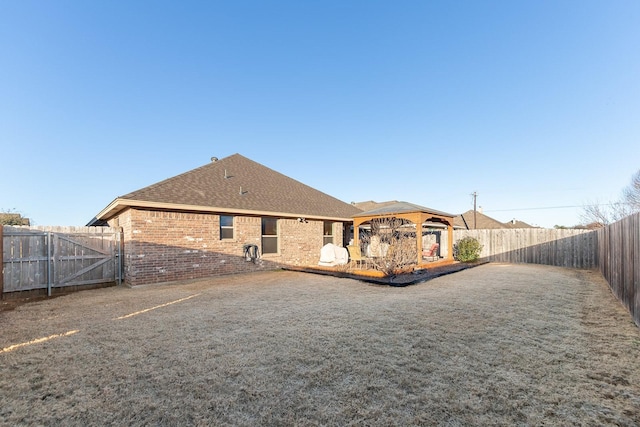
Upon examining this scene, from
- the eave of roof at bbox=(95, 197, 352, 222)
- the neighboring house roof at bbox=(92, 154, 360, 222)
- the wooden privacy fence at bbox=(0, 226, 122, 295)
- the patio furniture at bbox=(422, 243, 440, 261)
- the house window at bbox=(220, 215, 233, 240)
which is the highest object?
the neighboring house roof at bbox=(92, 154, 360, 222)

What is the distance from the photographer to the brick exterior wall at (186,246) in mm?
8383

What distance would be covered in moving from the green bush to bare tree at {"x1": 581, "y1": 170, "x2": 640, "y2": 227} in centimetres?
1357

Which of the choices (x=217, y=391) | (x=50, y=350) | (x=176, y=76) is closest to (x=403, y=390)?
(x=217, y=391)

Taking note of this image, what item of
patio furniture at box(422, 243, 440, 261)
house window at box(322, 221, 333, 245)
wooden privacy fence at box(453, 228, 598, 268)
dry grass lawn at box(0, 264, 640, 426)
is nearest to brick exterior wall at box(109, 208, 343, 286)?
house window at box(322, 221, 333, 245)

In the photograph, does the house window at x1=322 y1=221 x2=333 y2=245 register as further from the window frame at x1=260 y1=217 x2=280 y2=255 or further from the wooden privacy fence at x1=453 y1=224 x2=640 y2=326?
the wooden privacy fence at x1=453 y1=224 x2=640 y2=326

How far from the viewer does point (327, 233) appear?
47.3ft

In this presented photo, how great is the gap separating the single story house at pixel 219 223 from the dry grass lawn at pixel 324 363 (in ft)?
9.79

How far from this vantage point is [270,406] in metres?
2.31

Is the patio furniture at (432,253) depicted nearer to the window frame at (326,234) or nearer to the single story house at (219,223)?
the single story house at (219,223)

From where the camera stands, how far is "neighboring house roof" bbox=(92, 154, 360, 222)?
28.9 feet

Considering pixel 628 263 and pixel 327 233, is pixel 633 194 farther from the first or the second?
pixel 327 233

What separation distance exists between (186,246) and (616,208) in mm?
32373

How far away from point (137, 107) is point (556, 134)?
20.3 m

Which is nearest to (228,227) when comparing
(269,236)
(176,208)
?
(269,236)
